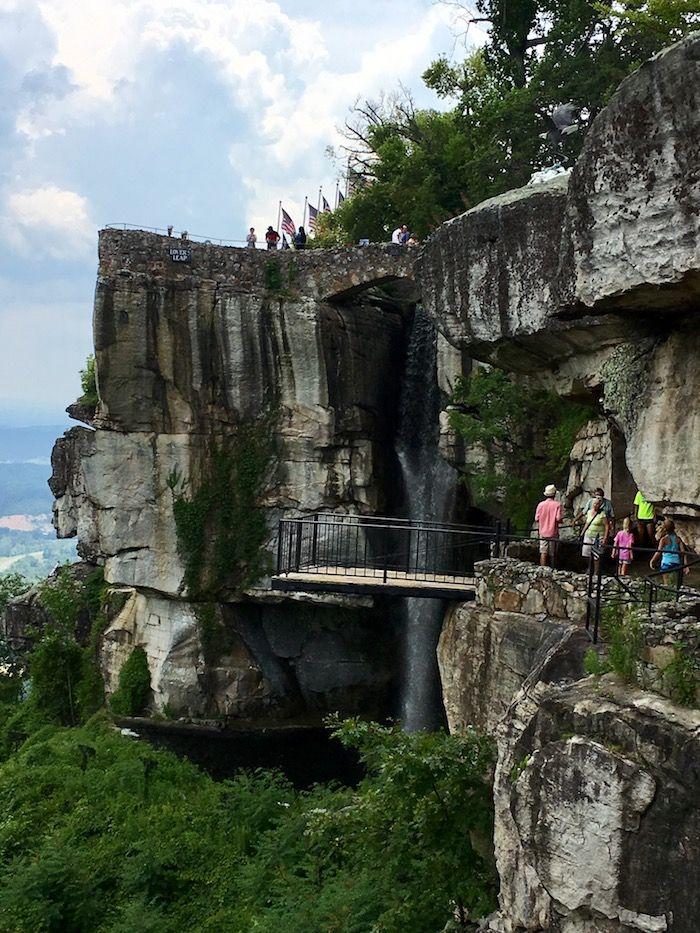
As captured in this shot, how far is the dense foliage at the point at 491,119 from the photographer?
64.5ft

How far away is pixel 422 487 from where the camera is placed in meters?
21.2

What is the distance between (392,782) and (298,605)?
1211cm

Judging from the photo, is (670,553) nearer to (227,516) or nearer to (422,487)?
(422,487)

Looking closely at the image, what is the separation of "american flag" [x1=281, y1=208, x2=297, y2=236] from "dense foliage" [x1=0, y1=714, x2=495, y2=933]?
1406 centimetres

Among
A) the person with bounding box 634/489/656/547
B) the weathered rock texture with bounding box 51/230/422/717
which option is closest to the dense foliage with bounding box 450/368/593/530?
the weathered rock texture with bounding box 51/230/422/717

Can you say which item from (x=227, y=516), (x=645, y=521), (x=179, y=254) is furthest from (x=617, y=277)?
(x=179, y=254)

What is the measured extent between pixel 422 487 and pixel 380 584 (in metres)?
7.54

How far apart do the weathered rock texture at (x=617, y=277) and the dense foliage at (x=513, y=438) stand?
3432mm

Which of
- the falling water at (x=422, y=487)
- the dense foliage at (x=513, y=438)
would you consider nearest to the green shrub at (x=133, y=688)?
the falling water at (x=422, y=487)

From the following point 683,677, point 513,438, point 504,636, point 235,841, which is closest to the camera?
point 683,677

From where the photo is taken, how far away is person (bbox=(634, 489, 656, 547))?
1099 cm

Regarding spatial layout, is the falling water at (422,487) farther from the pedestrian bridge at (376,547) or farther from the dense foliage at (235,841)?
the dense foliage at (235,841)

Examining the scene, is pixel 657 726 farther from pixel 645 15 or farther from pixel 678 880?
pixel 645 15

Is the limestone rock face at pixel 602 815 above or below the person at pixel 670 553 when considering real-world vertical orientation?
below
